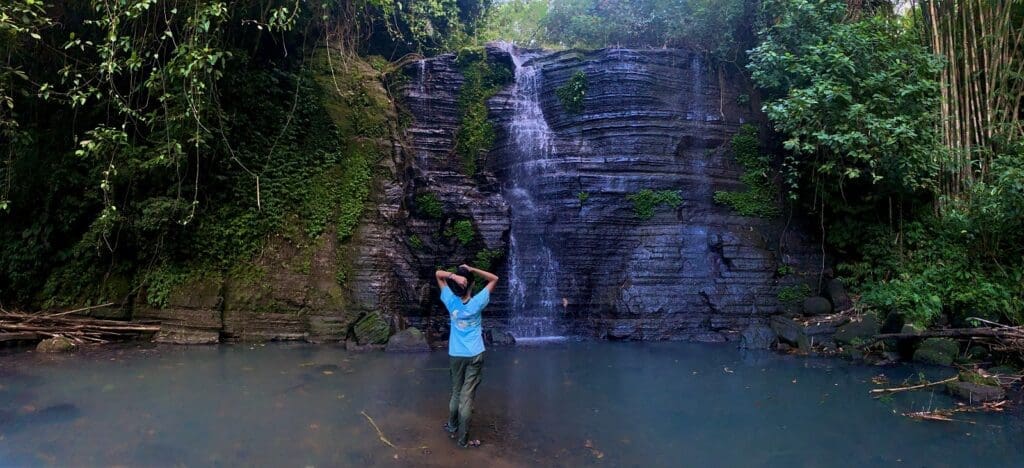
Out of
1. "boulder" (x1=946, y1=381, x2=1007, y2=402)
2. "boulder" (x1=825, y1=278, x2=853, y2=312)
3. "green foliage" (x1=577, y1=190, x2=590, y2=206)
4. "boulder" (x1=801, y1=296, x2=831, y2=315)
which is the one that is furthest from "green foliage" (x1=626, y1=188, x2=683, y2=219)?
"boulder" (x1=946, y1=381, x2=1007, y2=402)

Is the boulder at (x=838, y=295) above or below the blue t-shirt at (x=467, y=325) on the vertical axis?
below

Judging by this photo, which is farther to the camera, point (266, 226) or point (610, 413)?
point (266, 226)

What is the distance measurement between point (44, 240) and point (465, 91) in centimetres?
832

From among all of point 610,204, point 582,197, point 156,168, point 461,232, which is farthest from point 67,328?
point 610,204

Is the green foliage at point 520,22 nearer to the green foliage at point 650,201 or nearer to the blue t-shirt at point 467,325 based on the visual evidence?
the green foliage at point 650,201

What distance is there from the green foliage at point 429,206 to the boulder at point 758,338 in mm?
6054

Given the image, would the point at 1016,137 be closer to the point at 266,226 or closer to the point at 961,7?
the point at 961,7

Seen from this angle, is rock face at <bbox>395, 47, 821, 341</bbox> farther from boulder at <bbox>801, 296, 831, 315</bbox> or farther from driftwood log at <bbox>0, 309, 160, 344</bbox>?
driftwood log at <bbox>0, 309, 160, 344</bbox>

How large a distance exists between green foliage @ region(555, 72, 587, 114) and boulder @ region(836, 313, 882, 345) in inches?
261

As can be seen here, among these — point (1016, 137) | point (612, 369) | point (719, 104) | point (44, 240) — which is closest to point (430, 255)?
point (612, 369)

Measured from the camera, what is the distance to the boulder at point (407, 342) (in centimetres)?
912

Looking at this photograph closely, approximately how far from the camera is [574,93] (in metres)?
12.7

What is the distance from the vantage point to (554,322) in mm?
11219

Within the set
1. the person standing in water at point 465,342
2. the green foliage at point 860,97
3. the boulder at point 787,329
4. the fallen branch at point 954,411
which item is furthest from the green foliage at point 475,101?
the fallen branch at point 954,411
